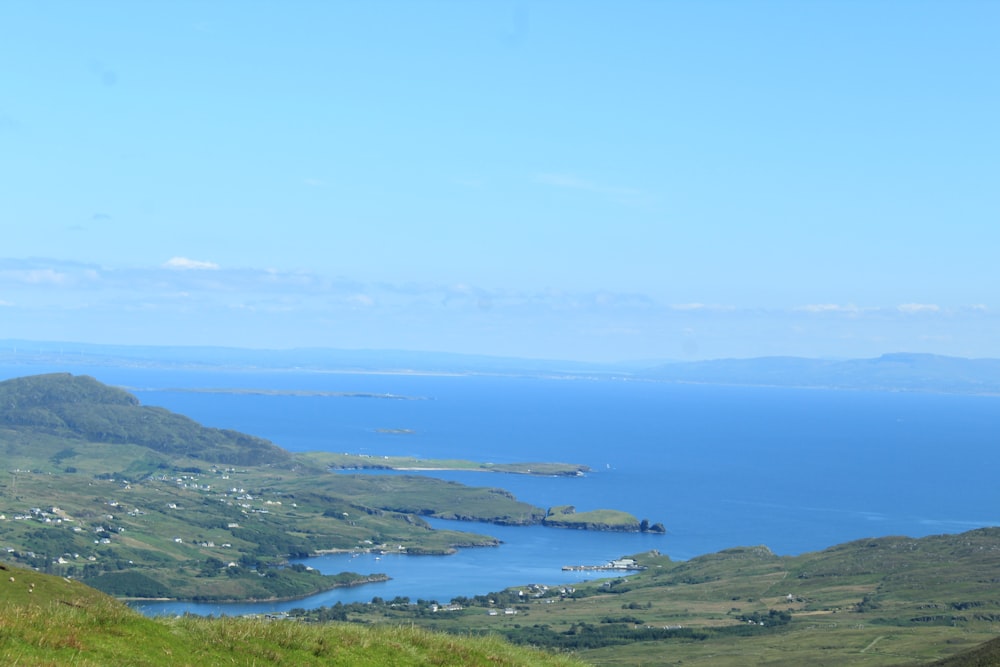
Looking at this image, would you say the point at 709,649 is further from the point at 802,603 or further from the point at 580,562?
the point at 580,562

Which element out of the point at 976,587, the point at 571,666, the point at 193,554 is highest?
the point at 571,666

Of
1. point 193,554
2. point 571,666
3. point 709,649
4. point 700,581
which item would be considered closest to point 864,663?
point 709,649

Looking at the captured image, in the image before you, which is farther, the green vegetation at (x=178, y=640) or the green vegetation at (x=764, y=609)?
the green vegetation at (x=764, y=609)

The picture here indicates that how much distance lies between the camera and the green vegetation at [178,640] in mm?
16484

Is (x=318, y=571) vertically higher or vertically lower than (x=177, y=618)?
lower

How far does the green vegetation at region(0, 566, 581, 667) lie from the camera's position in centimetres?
1648

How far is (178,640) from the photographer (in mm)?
18391

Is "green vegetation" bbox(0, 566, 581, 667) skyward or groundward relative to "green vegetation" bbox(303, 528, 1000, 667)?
skyward

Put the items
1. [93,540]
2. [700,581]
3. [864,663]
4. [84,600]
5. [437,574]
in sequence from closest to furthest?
1. [84,600]
2. [864,663]
3. [700,581]
4. [437,574]
5. [93,540]

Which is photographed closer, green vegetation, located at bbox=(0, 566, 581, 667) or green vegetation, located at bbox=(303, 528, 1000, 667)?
green vegetation, located at bbox=(0, 566, 581, 667)

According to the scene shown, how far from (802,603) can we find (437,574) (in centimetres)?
6194

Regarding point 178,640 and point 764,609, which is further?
point 764,609

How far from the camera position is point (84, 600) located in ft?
69.7

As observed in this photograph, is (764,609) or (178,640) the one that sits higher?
(178,640)
